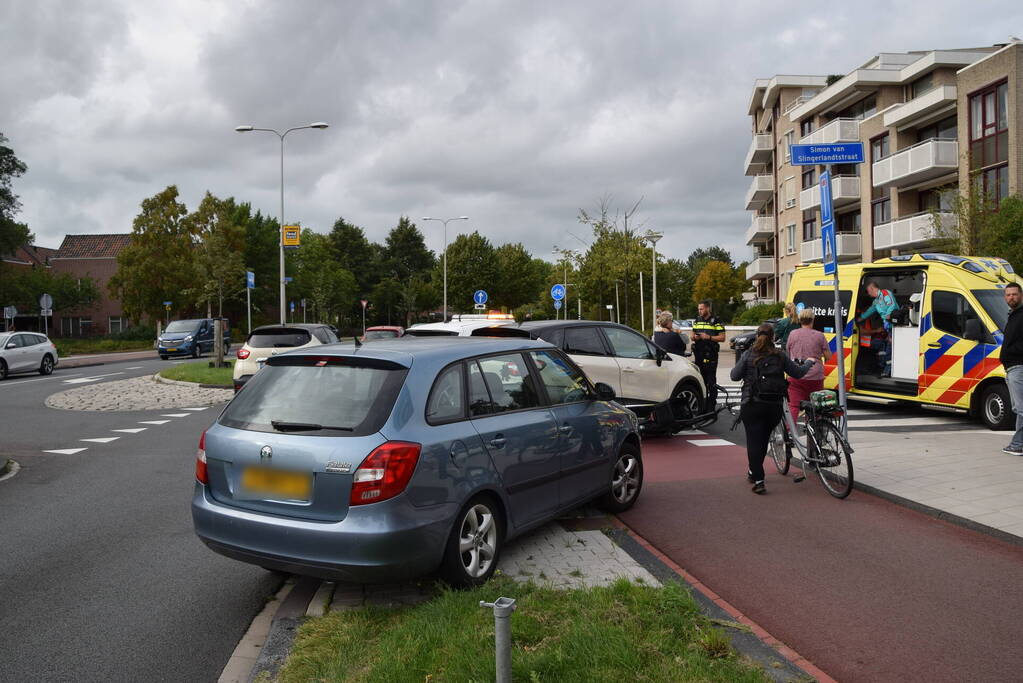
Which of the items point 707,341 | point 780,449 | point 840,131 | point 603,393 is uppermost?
point 840,131

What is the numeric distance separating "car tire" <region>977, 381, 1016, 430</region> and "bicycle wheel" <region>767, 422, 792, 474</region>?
4279 mm

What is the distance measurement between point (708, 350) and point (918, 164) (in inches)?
1012

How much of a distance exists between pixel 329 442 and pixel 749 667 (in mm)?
2345

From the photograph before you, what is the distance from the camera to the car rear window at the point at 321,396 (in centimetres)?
430

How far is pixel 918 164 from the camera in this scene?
32406 millimetres

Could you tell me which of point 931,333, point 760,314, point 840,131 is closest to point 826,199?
point 931,333

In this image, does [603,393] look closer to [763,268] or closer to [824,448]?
[824,448]

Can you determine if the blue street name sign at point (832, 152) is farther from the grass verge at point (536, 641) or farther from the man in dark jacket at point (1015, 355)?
the grass verge at point (536, 641)

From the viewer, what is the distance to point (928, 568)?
515 centimetres

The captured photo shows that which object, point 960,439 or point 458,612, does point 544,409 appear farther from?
point 960,439

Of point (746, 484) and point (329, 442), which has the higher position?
point (329, 442)

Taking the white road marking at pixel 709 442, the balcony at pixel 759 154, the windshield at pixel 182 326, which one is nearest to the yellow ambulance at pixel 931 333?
the white road marking at pixel 709 442

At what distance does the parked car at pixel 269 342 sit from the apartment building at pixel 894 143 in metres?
19.7

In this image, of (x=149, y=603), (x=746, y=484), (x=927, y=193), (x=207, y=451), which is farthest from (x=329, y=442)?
(x=927, y=193)
